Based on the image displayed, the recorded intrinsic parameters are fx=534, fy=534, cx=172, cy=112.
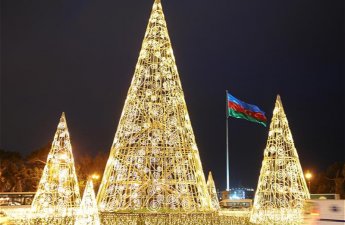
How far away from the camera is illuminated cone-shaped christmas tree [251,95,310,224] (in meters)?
23.5

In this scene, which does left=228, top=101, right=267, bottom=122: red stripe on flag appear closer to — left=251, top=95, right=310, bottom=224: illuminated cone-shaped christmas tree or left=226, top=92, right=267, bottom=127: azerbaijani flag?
left=226, top=92, right=267, bottom=127: azerbaijani flag

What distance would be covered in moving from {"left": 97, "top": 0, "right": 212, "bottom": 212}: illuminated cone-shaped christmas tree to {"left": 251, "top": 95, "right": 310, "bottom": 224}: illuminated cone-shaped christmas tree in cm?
304

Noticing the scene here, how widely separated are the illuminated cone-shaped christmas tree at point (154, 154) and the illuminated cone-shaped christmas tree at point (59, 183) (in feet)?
6.70

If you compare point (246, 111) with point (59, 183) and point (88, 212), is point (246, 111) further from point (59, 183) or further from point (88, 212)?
point (88, 212)

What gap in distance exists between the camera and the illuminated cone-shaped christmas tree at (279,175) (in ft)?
77.3

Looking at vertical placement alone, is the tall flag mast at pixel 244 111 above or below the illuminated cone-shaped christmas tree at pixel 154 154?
above

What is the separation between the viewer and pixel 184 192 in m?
21.9

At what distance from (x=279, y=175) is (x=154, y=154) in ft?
20.5

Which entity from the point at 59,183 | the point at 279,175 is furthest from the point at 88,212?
the point at 279,175

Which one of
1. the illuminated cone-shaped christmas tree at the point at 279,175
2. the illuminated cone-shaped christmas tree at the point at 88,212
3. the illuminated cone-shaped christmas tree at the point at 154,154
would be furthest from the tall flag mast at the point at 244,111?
the illuminated cone-shaped christmas tree at the point at 88,212

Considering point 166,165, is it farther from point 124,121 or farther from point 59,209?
point 59,209

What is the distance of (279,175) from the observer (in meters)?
24.2

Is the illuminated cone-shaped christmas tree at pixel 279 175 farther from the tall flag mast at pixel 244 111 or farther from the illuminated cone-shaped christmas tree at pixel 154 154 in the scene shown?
the tall flag mast at pixel 244 111

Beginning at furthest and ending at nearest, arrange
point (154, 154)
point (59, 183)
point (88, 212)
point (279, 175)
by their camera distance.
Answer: point (279, 175) < point (59, 183) < point (154, 154) < point (88, 212)
